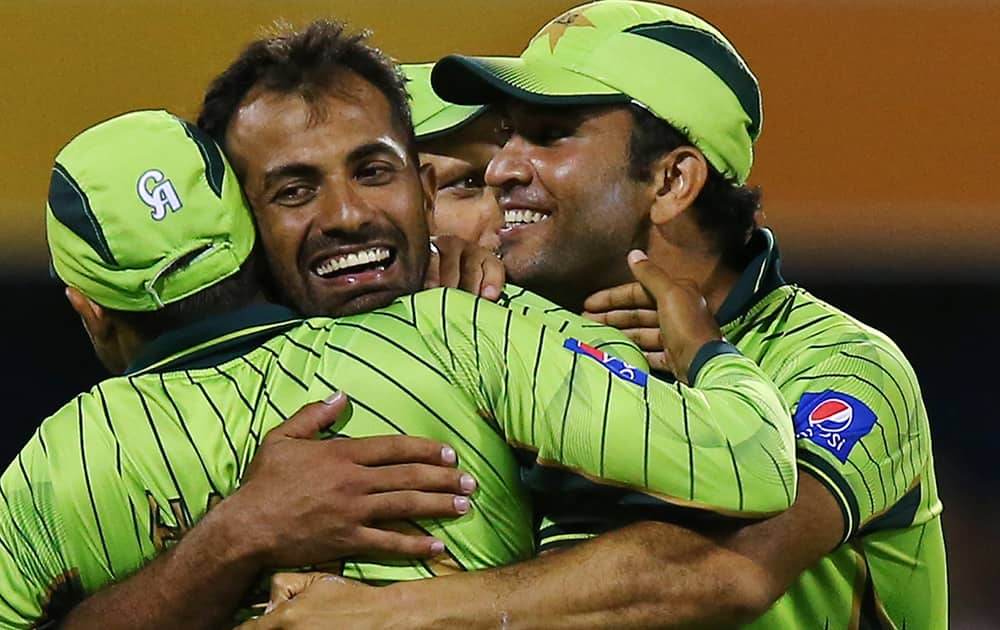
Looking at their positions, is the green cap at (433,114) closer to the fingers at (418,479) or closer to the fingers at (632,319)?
the fingers at (632,319)

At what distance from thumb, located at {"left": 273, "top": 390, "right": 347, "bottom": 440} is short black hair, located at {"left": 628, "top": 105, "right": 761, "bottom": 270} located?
105 cm

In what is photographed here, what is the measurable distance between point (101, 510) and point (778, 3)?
17.1 ft

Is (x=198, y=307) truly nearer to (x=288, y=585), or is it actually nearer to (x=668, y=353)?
(x=288, y=585)

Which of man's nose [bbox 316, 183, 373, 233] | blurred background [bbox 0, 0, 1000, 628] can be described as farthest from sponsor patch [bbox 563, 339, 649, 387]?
blurred background [bbox 0, 0, 1000, 628]

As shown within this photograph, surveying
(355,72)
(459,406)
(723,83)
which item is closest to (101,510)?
(459,406)

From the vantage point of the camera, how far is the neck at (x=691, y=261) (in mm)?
3619

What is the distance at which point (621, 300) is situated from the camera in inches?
131

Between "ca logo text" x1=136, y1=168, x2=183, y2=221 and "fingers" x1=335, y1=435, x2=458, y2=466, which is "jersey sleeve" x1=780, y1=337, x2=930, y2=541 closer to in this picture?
"fingers" x1=335, y1=435, x2=458, y2=466

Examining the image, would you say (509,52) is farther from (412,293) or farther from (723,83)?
(412,293)

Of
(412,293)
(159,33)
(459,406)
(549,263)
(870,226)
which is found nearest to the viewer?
(459,406)

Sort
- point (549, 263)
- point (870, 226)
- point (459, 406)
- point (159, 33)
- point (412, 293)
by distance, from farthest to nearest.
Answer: point (870, 226) → point (159, 33) → point (549, 263) → point (412, 293) → point (459, 406)

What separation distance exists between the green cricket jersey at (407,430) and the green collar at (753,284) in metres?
0.48

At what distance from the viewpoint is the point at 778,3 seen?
7.44 meters

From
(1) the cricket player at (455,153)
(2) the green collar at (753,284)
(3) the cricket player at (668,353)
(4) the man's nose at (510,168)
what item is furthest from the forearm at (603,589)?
(1) the cricket player at (455,153)
